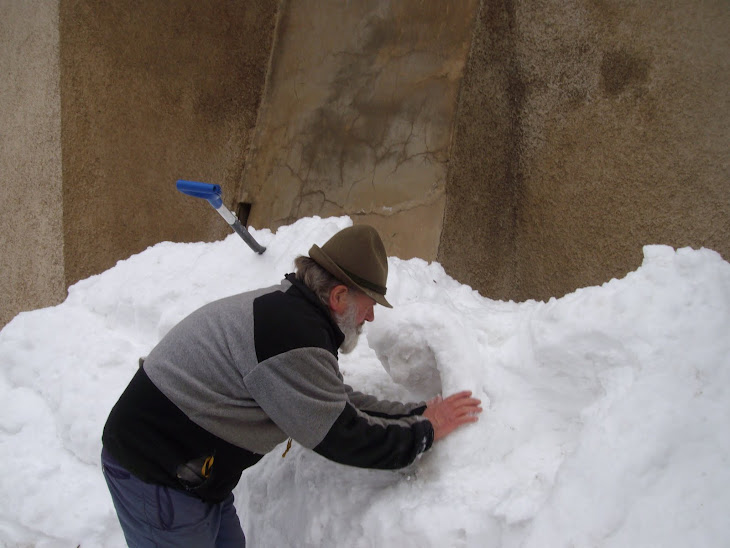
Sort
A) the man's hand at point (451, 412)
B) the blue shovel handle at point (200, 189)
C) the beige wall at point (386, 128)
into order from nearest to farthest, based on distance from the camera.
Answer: the man's hand at point (451, 412)
the blue shovel handle at point (200, 189)
the beige wall at point (386, 128)

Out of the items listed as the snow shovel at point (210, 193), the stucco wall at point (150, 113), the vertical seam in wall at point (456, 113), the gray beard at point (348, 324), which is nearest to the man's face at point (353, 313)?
the gray beard at point (348, 324)

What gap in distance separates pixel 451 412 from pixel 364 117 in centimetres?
183

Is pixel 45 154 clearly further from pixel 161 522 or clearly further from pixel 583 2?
pixel 583 2

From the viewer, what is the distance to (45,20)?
2.36m

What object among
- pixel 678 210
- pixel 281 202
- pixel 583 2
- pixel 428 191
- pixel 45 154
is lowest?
pixel 281 202

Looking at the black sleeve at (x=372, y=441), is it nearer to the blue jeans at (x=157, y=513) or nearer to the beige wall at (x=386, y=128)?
the blue jeans at (x=157, y=513)

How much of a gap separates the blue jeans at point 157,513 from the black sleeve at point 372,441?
0.30 metres

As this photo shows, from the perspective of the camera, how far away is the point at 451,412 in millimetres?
1101

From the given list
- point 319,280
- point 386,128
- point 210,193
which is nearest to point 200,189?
point 210,193

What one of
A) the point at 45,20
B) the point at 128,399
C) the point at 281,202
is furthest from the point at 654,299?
the point at 45,20

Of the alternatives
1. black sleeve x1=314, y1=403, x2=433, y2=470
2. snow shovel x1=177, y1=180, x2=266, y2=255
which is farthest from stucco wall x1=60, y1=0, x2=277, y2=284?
black sleeve x1=314, y1=403, x2=433, y2=470

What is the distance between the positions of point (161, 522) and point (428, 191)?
158 centimetres

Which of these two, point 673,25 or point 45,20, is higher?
point 673,25

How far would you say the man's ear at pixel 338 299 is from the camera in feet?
3.27
